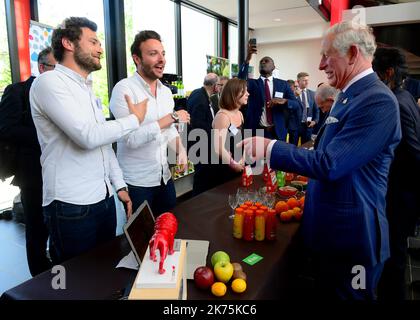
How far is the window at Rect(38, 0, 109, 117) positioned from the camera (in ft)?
13.0

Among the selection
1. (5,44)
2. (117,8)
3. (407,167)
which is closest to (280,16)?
(117,8)

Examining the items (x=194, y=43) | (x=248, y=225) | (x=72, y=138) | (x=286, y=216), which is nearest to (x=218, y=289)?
(x=248, y=225)

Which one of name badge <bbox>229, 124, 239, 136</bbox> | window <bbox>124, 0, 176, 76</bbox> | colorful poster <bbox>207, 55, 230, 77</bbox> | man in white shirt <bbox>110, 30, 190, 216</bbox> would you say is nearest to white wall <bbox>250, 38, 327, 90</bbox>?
colorful poster <bbox>207, 55, 230, 77</bbox>

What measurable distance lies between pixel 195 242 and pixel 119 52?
13.8 ft

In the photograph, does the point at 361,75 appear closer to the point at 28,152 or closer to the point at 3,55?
the point at 28,152

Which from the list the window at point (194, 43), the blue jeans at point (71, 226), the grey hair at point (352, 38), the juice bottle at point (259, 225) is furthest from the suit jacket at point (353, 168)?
the window at point (194, 43)

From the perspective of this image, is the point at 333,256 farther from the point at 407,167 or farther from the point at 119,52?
the point at 119,52

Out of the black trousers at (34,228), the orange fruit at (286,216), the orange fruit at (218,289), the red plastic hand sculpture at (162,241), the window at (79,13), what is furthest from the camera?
the window at (79,13)

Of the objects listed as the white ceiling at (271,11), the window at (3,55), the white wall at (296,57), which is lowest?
the window at (3,55)

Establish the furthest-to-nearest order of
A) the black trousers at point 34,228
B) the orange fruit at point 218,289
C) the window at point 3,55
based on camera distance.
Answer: the window at point 3,55 → the black trousers at point 34,228 → the orange fruit at point 218,289

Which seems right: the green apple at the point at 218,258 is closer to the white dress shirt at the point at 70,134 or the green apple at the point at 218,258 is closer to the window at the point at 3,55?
the white dress shirt at the point at 70,134

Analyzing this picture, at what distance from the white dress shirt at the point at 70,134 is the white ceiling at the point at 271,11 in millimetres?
6125

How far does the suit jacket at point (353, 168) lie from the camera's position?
1.12 metres

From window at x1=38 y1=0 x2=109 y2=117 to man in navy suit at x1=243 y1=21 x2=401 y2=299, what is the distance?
9.65ft
